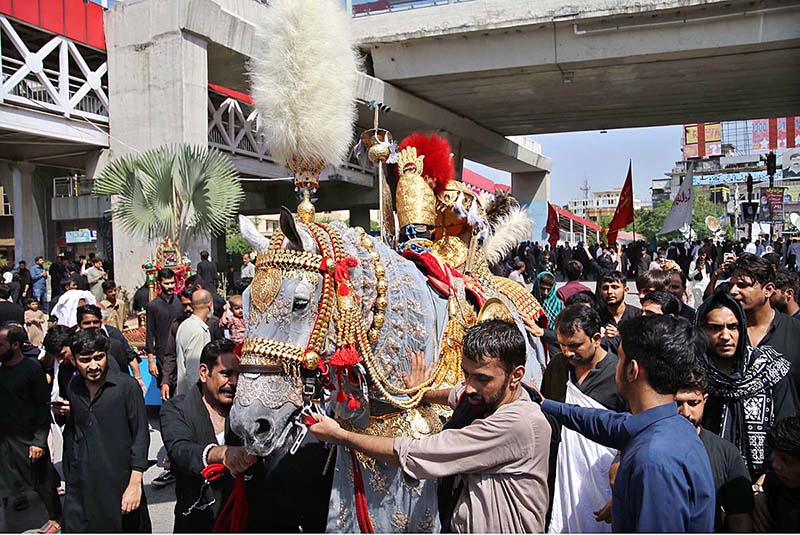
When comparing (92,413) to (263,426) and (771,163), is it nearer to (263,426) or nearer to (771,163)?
(263,426)

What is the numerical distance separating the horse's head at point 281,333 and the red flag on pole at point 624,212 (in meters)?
10.7

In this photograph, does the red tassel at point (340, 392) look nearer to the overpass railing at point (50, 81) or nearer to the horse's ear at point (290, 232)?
the horse's ear at point (290, 232)

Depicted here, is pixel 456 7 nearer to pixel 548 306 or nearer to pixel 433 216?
pixel 548 306

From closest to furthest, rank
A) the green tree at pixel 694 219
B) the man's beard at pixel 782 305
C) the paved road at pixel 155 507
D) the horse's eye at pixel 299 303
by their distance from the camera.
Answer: the horse's eye at pixel 299 303
the paved road at pixel 155 507
the man's beard at pixel 782 305
the green tree at pixel 694 219

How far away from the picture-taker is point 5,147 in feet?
49.4

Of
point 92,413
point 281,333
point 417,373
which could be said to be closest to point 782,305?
point 417,373

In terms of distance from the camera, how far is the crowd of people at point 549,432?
1.89m

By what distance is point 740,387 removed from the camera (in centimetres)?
273

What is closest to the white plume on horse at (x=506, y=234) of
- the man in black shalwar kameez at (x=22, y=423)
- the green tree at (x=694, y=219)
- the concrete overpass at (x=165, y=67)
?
the man in black shalwar kameez at (x=22, y=423)

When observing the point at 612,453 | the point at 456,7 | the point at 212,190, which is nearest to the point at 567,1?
the point at 456,7

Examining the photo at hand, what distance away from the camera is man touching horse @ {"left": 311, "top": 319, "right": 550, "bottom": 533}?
209cm

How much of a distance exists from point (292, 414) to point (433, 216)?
88.6 inches

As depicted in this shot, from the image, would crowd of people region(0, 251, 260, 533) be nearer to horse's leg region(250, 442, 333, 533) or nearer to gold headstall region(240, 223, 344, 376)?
horse's leg region(250, 442, 333, 533)

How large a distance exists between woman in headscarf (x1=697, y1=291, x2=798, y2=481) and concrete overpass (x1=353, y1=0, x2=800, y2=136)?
1195 cm
